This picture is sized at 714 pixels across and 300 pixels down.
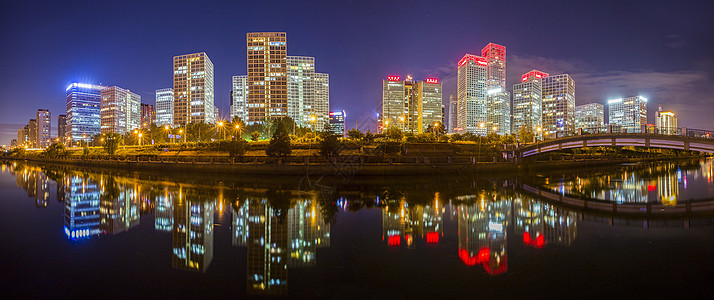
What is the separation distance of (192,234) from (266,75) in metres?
122

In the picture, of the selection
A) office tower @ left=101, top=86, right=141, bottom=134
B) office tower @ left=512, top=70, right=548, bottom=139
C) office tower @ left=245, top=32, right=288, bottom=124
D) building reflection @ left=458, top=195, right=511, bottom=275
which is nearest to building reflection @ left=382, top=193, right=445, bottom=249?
building reflection @ left=458, top=195, right=511, bottom=275

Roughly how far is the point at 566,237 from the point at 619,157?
2651 inches

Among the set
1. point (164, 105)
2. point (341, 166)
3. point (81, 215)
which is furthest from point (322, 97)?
point (81, 215)

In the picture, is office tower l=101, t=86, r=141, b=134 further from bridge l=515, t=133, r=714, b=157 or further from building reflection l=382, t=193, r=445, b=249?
building reflection l=382, t=193, r=445, b=249

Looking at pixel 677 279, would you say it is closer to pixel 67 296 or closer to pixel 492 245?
pixel 492 245

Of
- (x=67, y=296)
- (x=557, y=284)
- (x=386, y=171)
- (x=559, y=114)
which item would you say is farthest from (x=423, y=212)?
(x=559, y=114)

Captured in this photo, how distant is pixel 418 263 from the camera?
7.62m

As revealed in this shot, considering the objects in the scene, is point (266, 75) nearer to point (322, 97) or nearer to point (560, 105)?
point (322, 97)

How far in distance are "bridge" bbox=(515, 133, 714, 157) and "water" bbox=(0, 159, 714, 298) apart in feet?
53.2

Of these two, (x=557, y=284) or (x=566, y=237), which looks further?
(x=566, y=237)

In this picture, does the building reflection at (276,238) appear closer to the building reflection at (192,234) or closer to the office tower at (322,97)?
the building reflection at (192,234)

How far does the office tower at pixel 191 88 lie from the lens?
155m

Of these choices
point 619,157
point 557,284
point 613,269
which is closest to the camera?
point 557,284

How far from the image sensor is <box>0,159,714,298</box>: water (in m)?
6.38
